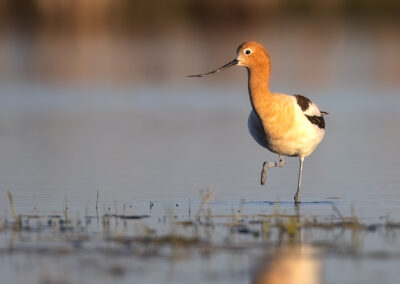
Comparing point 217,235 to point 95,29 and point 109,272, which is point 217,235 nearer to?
point 109,272

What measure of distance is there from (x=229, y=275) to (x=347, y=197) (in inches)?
155

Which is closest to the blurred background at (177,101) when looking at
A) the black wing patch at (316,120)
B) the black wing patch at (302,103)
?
the black wing patch at (316,120)


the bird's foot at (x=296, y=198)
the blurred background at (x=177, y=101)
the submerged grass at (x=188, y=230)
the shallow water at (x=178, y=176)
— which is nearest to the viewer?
the shallow water at (x=178, y=176)

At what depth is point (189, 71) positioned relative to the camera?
2684cm

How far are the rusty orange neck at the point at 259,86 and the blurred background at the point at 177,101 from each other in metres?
0.98

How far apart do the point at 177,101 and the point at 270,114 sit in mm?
11506

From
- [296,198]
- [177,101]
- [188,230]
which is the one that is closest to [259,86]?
[296,198]

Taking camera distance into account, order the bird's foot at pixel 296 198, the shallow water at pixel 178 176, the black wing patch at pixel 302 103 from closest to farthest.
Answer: the shallow water at pixel 178 176 → the bird's foot at pixel 296 198 → the black wing patch at pixel 302 103

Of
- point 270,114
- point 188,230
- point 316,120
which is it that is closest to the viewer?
point 188,230

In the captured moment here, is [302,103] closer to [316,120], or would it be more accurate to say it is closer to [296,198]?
[316,120]

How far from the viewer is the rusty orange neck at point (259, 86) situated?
10.6 m

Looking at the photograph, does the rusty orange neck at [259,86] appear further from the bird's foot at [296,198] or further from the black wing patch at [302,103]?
the bird's foot at [296,198]

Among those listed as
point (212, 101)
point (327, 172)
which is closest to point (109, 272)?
point (327, 172)

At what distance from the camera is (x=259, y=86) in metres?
10.6
